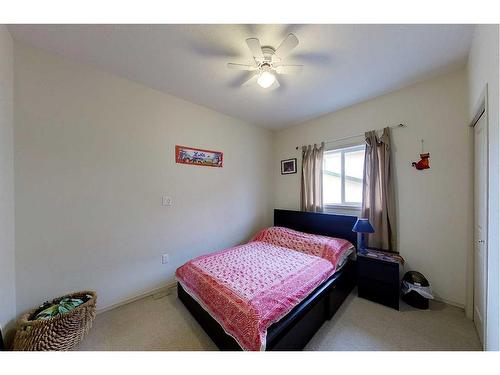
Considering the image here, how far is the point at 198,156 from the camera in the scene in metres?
2.65

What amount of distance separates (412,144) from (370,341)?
2141 mm

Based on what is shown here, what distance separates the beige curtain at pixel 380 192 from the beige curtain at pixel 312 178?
0.65m

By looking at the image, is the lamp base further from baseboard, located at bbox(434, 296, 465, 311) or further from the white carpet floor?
baseboard, located at bbox(434, 296, 465, 311)

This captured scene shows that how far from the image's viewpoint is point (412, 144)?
7.04ft

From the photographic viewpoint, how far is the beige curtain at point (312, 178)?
2.94 metres

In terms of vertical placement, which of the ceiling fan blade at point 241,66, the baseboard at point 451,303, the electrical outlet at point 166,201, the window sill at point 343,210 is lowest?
the baseboard at point 451,303

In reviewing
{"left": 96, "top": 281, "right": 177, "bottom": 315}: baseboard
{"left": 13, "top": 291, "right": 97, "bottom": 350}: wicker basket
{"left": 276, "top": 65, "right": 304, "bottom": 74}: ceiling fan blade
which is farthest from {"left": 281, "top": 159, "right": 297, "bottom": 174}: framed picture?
{"left": 13, "top": 291, "right": 97, "bottom": 350}: wicker basket

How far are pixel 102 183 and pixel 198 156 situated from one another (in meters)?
1.18

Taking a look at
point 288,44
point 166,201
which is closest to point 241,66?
point 288,44

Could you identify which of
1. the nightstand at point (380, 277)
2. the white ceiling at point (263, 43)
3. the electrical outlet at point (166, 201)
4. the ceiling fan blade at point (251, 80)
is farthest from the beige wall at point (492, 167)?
the electrical outlet at point (166, 201)

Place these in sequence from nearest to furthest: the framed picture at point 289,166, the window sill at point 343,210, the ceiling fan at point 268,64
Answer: the ceiling fan at point 268,64 → the window sill at point 343,210 → the framed picture at point 289,166

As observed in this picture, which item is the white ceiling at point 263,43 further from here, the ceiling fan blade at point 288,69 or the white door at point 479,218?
the white door at point 479,218
